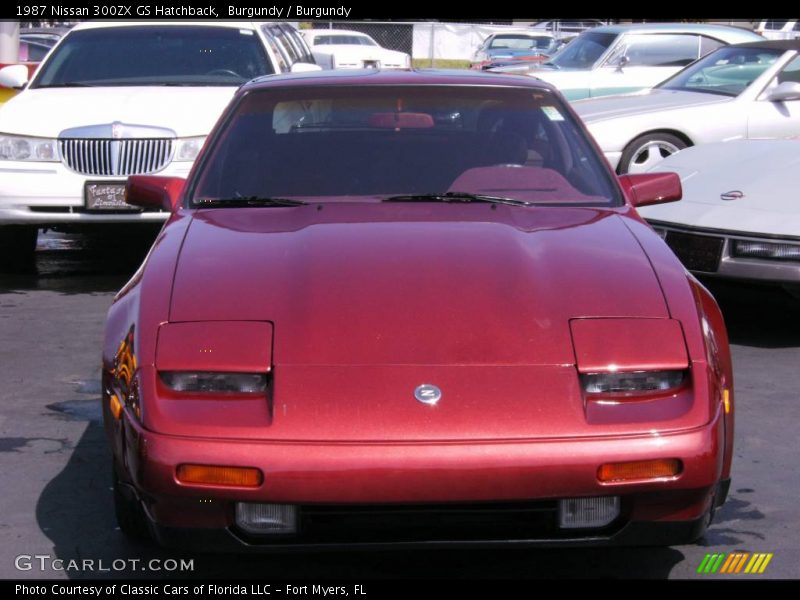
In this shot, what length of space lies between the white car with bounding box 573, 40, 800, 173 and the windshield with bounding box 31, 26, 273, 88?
3268 millimetres

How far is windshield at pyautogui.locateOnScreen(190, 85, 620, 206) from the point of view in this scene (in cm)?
448

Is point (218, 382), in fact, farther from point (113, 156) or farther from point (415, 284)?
point (113, 156)

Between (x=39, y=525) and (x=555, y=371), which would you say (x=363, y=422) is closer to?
(x=555, y=371)

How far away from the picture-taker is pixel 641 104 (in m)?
11.5

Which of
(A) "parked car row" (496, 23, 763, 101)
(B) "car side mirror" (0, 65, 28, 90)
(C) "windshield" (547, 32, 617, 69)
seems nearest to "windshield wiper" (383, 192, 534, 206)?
(B) "car side mirror" (0, 65, 28, 90)

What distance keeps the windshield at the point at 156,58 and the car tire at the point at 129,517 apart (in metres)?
5.64

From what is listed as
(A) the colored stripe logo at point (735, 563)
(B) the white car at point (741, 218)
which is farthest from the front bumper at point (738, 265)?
(A) the colored stripe logo at point (735, 563)

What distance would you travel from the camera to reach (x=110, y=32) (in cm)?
948

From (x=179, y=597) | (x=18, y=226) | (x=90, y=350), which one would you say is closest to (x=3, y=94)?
(x=18, y=226)

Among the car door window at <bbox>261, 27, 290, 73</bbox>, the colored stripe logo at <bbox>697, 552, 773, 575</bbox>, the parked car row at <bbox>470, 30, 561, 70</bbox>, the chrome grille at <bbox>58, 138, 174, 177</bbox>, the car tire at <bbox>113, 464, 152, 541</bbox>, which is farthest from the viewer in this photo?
the parked car row at <bbox>470, 30, 561, 70</bbox>

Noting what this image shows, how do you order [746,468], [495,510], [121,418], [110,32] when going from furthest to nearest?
1. [110,32]
2. [746,468]
3. [121,418]
4. [495,510]

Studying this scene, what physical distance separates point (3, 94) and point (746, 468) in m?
8.94

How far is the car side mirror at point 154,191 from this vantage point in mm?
4820

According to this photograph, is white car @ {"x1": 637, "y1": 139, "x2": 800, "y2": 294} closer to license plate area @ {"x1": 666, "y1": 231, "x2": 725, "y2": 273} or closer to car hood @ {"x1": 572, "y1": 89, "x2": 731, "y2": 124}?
license plate area @ {"x1": 666, "y1": 231, "x2": 725, "y2": 273}
